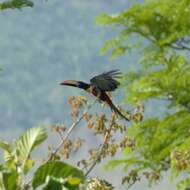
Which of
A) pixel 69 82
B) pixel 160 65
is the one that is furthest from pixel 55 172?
pixel 160 65

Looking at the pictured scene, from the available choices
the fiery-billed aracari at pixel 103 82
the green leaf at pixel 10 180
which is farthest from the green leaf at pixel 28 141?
the fiery-billed aracari at pixel 103 82

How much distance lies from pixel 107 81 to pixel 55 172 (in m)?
3.90

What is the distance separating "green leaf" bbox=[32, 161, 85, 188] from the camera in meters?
2.64

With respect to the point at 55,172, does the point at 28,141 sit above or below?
above

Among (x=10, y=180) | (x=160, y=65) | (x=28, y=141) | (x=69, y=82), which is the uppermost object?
(x=160, y=65)

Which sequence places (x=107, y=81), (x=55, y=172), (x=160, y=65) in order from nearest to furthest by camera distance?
1. (x=55, y=172)
2. (x=107, y=81)
3. (x=160, y=65)

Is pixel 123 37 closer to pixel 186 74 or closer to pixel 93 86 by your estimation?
pixel 186 74

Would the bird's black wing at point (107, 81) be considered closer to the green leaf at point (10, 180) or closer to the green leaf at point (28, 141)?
the green leaf at point (28, 141)

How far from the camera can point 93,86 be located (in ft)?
22.3

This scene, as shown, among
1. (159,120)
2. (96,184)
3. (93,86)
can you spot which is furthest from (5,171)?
(159,120)

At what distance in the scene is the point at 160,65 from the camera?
51.5 ft

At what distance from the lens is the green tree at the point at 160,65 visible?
48.7 feet

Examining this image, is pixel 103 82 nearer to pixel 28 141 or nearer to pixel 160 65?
pixel 28 141

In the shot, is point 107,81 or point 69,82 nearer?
point 69,82
